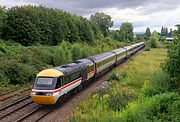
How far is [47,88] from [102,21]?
340 feet

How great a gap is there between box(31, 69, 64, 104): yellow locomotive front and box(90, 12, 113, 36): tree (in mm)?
101383

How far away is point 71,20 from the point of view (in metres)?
63.7

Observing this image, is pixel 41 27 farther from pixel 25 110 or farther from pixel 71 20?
pixel 25 110

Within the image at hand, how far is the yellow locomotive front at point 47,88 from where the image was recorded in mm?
18984

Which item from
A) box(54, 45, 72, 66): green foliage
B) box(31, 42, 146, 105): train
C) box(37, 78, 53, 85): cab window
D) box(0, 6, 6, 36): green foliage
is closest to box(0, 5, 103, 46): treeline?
box(0, 6, 6, 36): green foliage

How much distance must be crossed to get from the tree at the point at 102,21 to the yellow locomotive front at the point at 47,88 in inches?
3991

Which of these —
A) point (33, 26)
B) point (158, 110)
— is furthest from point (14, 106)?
point (33, 26)

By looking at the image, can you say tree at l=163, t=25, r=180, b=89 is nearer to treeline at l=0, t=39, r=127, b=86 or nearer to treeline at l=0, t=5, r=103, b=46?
treeline at l=0, t=39, r=127, b=86

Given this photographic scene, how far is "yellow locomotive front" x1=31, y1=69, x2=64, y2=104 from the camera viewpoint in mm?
18984

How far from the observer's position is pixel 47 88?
63.3 ft

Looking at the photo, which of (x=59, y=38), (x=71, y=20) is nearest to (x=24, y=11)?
(x=59, y=38)

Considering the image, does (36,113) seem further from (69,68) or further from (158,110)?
(158,110)

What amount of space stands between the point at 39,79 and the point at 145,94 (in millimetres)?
7160

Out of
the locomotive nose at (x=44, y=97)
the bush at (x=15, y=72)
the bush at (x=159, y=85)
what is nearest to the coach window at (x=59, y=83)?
the locomotive nose at (x=44, y=97)
